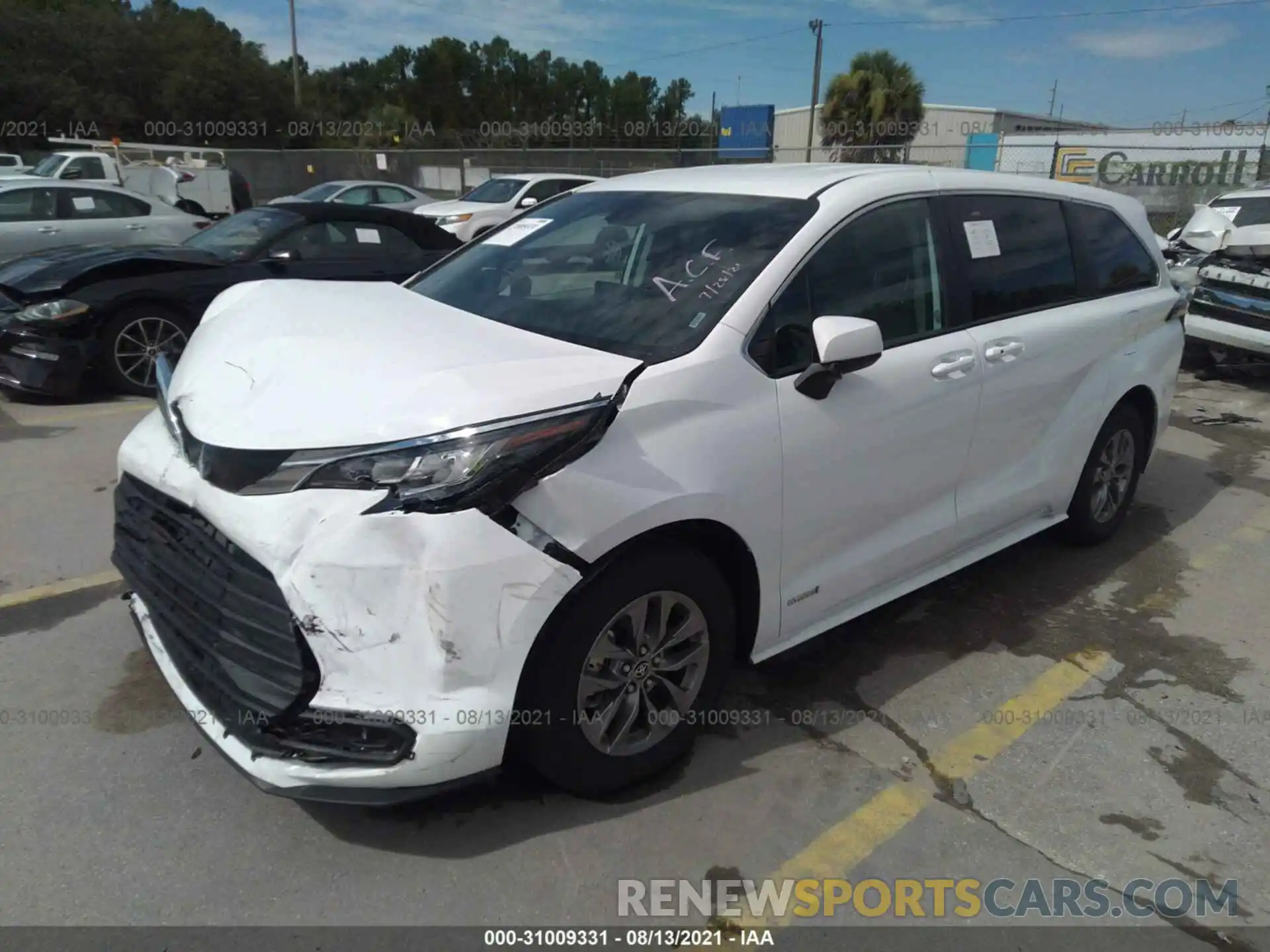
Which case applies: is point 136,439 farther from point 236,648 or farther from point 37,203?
point 37,203

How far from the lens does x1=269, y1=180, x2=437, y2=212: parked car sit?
1756 centimetres

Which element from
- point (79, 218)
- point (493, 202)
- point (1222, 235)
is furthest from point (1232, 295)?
point (79, 218)

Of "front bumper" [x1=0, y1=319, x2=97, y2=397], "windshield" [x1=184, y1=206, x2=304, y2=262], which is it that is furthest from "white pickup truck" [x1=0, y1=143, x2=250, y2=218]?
"front bumper" [x1=0, y1=319, x2=97, y2=397]

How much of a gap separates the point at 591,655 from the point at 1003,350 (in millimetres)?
2157

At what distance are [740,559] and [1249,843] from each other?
66.9 inches

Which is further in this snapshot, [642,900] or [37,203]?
[37,203]

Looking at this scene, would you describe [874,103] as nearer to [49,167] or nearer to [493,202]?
[493,202]

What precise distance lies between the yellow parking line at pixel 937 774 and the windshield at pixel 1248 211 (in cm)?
837

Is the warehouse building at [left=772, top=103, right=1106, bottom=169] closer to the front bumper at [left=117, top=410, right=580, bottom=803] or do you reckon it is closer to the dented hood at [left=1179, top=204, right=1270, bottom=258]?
the dented hood at [left=1179, top=204, right=1270, bottom=258]

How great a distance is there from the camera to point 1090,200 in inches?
170

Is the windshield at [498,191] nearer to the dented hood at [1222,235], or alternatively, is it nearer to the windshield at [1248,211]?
the dented hood at [1222,235]

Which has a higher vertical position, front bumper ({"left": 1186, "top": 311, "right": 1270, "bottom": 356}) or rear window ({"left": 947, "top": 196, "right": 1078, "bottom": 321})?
rear window ({"left": 947, "top": 196, "right": 1078, "bottom": 321})

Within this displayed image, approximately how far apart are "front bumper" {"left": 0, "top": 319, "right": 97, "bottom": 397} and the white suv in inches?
141
